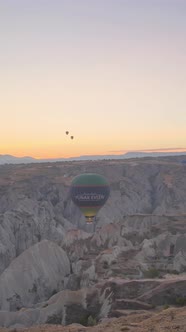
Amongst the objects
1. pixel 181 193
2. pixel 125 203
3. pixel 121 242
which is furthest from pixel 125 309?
pixel 181 193

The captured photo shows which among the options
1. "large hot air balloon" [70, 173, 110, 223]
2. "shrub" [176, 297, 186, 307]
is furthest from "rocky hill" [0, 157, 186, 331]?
"large hot air balloon" [70, 173, 110, 223]

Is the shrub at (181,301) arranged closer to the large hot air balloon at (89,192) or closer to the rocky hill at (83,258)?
the rocky hill at (83,258)

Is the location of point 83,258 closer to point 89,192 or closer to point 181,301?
point 89,192

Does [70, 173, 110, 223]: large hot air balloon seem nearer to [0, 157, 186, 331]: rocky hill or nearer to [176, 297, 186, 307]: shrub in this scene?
[0, 157, 186, 331]: rocky hill

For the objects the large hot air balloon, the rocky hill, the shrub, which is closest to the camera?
the shrub

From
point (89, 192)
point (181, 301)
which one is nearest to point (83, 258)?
point (89, 192)

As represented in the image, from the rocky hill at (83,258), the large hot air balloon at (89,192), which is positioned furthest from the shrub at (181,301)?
the large hot air balloon at (89,192)
